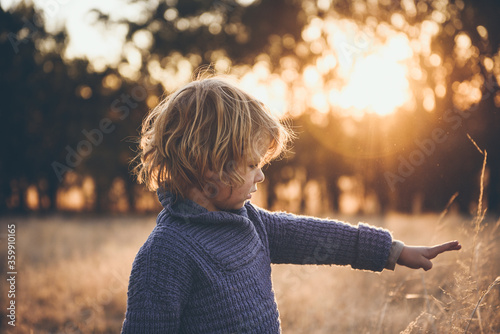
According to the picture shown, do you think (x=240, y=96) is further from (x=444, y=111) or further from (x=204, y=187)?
(x=444, y=111)

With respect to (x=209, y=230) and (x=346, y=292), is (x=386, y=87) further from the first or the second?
(x=209, y=230)

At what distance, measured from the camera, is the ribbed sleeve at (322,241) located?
167 cm

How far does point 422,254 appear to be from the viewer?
1.60m

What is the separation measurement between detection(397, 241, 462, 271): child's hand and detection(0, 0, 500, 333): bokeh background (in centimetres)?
24

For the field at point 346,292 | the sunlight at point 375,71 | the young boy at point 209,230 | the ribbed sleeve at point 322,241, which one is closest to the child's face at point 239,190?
the young boy at point 209,230

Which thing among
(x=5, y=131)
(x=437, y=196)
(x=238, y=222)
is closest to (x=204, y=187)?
(x=238, y=222)

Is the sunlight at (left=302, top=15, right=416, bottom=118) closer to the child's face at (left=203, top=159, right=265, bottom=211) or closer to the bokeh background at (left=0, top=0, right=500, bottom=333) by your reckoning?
the bokeh background at (left=0, top=0, right=500, bottom=333)

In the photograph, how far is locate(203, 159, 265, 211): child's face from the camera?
4.84 ft

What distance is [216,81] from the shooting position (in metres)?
1.56

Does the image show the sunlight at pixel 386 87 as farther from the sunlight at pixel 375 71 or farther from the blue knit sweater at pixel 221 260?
the blue knit sweater at pixel 221 260

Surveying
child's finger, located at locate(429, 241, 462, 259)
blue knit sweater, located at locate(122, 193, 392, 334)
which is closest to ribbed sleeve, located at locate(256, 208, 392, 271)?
blue knit sweater, located at locate(122, 193, 392, 334)

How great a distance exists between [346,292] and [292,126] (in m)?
6.41

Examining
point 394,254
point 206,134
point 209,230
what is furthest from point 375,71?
point 209,230

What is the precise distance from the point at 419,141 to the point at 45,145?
13602 millimetres
